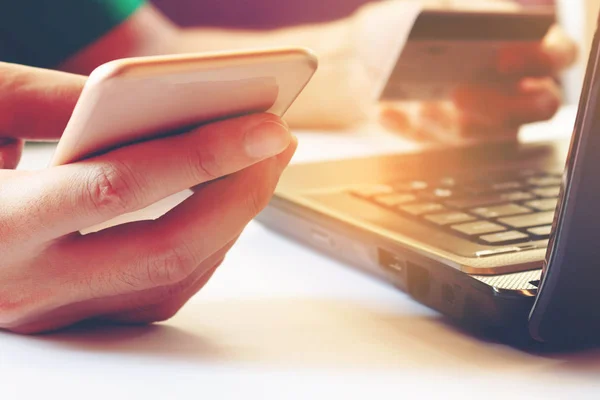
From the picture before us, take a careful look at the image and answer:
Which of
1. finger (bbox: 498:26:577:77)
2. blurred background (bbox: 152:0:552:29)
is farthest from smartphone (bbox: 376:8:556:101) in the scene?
blurred background (bbox: 152:0:552:29)

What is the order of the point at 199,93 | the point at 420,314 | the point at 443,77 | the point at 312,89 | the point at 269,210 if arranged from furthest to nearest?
the point at 312,89, the point at 443,77, the point at 269,210, the point at 420,314, the point at 199,93

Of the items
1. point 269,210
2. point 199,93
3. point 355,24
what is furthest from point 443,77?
point 199,93

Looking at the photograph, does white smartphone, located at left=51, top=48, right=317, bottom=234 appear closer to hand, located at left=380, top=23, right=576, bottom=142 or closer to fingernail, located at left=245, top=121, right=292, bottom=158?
fingernail, located at left=245, top=121, right=292, bottom=158

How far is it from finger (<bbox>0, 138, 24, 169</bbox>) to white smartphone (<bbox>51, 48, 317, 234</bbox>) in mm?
116

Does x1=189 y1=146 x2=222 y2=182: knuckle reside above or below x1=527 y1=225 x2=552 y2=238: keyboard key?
above

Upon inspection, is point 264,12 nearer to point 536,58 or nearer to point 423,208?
point 536,58

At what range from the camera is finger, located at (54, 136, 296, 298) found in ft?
1.04

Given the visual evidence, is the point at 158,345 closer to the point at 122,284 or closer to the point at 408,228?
the point at 122,284

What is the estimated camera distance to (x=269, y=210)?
540 mm

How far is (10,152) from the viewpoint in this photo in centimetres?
40

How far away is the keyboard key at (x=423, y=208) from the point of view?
417 millimetres

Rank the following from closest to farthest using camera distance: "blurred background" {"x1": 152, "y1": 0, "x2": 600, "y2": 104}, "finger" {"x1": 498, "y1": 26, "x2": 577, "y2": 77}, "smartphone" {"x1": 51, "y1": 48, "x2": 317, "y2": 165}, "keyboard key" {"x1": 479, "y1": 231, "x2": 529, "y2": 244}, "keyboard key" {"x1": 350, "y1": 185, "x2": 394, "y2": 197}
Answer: "smartphone" {"x1": 51, "y1": 48, "x2": 317, "y2": 165}, "keyboard key" {"x1": 479, "y1": 231, "x2": 529, "y2": 244}, "keyboard key" {"x1": 350, "y1": 185, "x2": 394, "y2": 197}, "finger" {"x1": 498, "y1": 26, "x2": 577, "y2": 77}, "blurred background" {"x1": 152, "y1": 0, "x2": 600, "y2": 104}

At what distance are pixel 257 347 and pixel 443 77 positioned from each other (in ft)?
1.79

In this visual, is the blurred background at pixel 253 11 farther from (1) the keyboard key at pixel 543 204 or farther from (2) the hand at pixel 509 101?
(1) the keyboard key at pixel 543 204
